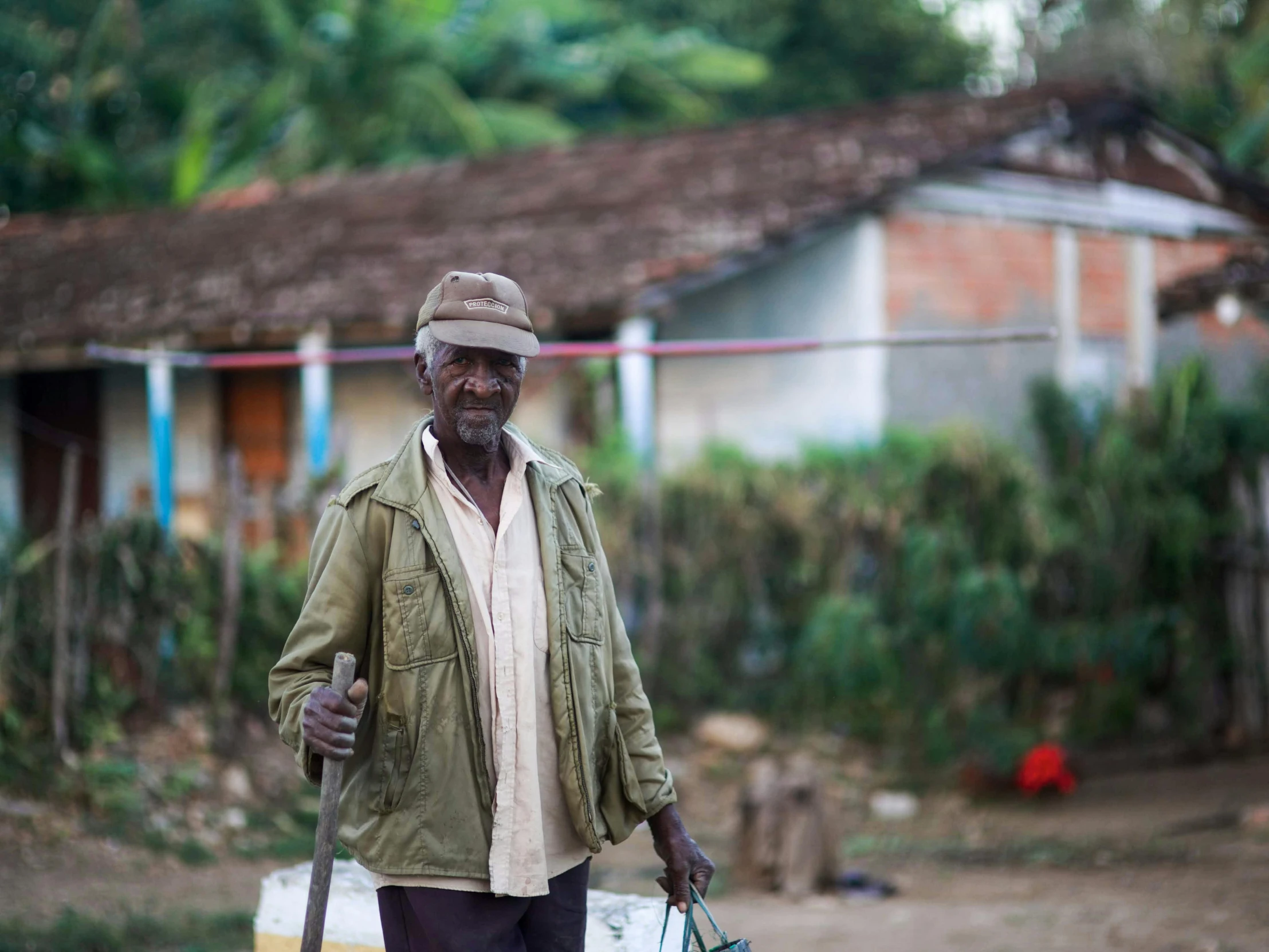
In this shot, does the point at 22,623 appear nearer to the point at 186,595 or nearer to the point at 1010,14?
the point at 186,595

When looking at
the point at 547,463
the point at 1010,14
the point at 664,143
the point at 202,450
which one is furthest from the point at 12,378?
the point at 1010,14

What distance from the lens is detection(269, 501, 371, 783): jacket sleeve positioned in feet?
9.24

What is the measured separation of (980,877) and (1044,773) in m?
1.28

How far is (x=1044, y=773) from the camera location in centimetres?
810

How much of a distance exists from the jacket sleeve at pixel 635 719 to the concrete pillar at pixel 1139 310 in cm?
1072

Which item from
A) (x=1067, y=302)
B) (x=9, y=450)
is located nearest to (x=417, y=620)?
(x=1067, y=302)

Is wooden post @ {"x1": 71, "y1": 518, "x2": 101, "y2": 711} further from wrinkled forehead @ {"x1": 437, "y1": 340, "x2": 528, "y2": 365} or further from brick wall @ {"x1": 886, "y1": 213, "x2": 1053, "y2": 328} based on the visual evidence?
brick wall @ {"x1": 886, "y1": 213, "x2": 1053, "y2": 328}

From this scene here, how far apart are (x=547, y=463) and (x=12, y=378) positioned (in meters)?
14.5

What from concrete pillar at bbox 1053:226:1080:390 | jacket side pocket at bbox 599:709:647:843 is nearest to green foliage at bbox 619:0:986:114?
concrete pillar at bbox 1053:226:1080:390

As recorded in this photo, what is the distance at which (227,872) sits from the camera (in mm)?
6906

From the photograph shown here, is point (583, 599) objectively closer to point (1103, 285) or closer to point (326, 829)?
point (326, 829)

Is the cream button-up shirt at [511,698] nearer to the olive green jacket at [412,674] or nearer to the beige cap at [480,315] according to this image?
the olive green jacket at [412,674]

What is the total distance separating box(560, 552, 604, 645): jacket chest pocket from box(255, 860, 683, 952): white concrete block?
1.06 meters

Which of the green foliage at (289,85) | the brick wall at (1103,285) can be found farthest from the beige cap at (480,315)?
the green foliage at (289,85)
